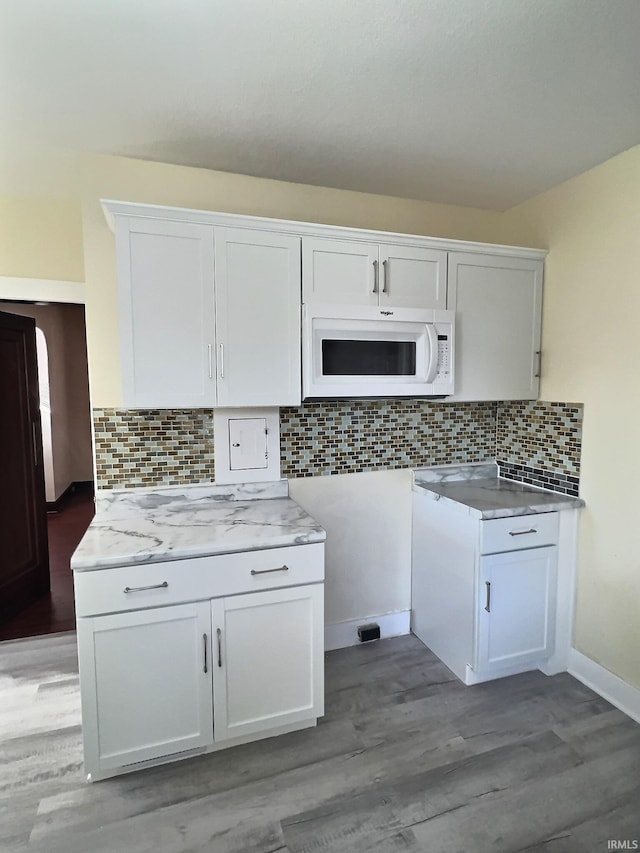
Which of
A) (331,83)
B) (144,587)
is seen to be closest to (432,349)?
(331,83)

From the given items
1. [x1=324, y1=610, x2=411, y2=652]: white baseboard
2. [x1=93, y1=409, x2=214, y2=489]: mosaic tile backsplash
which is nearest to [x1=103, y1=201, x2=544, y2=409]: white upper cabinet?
[x1=93, y1=409, x2=214, y2=489]: mosaic tile backsplash

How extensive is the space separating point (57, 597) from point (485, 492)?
2.94 m

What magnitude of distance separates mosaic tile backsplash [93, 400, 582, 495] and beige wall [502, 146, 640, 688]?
0.15 metres

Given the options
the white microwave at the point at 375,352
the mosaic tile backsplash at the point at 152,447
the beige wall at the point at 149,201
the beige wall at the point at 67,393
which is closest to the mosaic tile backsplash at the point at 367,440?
the mosaic tile backsplash at the point at 152,447

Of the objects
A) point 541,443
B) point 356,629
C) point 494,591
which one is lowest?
point 356,629

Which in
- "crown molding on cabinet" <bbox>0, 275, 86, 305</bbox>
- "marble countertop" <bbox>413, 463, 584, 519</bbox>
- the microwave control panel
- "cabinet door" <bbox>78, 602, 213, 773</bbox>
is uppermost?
"crown molding on cabinet" <bbox>0, 275, 86, 305</bbox>

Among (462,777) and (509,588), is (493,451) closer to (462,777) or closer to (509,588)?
(509,588)

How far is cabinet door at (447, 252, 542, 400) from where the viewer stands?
229cm

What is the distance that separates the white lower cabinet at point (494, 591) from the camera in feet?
7.01

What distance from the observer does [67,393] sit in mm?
5719

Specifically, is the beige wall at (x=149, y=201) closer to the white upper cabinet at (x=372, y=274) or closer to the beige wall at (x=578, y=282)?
the beige wall at (x=578, y=282)

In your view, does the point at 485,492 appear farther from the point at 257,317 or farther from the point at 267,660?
the point at 257,317

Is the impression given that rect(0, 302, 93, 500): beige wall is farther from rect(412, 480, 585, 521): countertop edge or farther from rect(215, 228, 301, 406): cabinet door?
rect(412, 480, 585, 521): countertop edge

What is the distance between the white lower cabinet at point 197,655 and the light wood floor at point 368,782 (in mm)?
122
